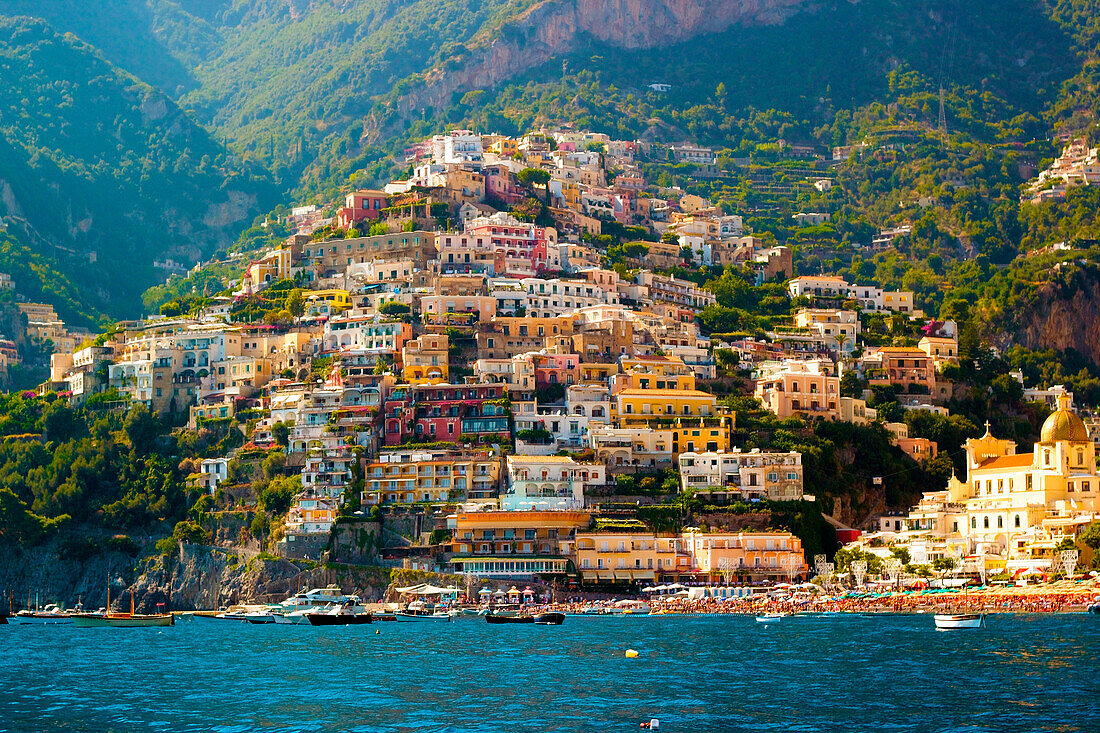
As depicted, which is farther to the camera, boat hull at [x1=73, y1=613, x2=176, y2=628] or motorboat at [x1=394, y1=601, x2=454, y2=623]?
→ boat hull at [x1=73, y1=613, x2=176, y2=628]

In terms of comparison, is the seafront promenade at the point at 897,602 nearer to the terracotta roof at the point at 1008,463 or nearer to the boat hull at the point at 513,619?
the boat hull at the point at 513,619

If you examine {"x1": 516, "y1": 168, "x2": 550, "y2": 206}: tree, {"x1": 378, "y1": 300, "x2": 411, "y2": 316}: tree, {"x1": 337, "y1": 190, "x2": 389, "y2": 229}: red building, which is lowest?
{"x1": 378, "y1": 300, "x2": 411, "y2": 316}: tree

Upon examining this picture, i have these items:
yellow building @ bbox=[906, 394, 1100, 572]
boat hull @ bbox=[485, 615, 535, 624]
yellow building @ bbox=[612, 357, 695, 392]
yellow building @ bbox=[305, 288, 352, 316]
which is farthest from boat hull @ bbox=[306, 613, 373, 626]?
yellow building @ bbox=[305, 288, 352, 316]

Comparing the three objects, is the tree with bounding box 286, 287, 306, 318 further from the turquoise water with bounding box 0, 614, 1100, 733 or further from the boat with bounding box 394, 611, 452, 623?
the turquoise water with bounding box 0, 614, 1100, 733

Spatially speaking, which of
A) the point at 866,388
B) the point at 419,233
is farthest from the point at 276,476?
the point at 866,388

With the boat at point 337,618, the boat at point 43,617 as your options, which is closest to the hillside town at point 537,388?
the boat at point 337,618

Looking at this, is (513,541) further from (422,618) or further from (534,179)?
(534,179)
